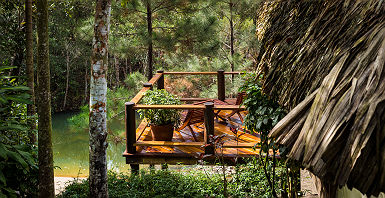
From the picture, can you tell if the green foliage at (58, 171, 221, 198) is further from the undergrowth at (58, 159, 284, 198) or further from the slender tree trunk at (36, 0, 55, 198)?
the slender tree trunk at (36, 0, 55, 198)

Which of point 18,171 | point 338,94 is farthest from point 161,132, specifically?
point 338,94

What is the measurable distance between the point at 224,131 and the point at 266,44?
9.72ft

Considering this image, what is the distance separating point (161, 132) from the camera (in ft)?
20.9

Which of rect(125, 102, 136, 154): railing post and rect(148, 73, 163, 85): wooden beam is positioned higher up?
rect(148, 73, 163, 85): wooden beam

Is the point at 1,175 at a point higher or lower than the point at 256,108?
lower

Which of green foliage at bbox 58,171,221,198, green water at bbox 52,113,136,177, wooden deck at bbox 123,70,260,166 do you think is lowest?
green water at bbox 52,113,136,177

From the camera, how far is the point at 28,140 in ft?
17.9

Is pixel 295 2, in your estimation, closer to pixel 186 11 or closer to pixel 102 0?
pixel 102 0

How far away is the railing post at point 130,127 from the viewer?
5.83 meters

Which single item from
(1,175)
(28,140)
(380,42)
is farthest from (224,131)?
(380,42)

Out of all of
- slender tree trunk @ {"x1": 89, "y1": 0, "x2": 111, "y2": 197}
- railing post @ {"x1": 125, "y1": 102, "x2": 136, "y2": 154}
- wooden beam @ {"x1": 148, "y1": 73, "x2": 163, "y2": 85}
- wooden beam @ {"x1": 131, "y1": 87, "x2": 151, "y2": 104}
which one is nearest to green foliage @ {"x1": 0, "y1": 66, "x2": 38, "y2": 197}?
slender tree trunk @ {"x1": 89, "y1": 0, "x2": 111, "y2": 197}

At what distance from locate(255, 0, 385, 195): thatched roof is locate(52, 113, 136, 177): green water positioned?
853 cm

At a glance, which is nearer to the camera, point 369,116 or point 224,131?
point 369,116

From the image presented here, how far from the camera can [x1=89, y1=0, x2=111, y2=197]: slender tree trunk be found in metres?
4.37
